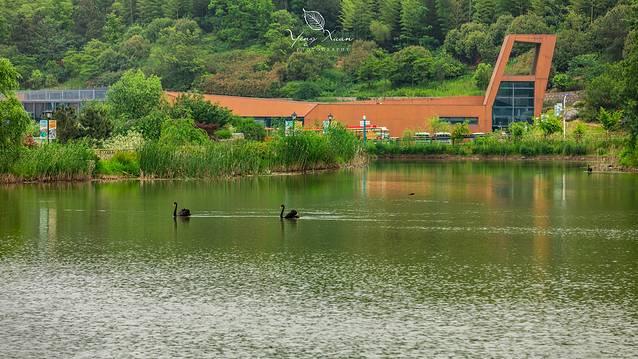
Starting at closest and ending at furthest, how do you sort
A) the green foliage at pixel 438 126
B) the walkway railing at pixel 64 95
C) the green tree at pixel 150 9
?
the green foliage at pixel 438 126, the walkway railing at pixel 64 95, the green tree at pixel 150 9

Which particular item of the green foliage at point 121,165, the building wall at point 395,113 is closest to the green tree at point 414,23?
the building wall at point 395,113

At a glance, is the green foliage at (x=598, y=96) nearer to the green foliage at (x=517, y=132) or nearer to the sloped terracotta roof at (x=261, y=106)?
the green foliage at (x=517, y=132)

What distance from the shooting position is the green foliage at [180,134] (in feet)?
192

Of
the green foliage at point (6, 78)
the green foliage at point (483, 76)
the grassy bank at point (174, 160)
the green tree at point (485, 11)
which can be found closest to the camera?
the grassy bank at point (174, 160)

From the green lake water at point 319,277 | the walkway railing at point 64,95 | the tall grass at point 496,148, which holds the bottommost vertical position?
the green lake water at point 319,277

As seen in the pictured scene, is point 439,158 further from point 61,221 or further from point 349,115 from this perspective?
point 61,221

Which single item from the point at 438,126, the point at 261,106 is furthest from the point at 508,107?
the point at 261,106

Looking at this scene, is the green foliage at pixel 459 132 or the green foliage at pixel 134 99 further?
the green foliage at pixel 459 132

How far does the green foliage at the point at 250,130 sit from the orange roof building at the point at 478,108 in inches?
588

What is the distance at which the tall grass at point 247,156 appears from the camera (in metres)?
53.9

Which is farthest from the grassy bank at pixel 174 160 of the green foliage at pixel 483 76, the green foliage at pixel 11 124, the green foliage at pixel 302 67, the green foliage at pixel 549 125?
the green foliage at pixel 302 67

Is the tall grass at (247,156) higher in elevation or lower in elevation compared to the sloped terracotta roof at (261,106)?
lower

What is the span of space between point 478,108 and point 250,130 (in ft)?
86.0

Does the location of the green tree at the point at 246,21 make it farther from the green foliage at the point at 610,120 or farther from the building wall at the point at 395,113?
the green foliage at the point at 610,120
